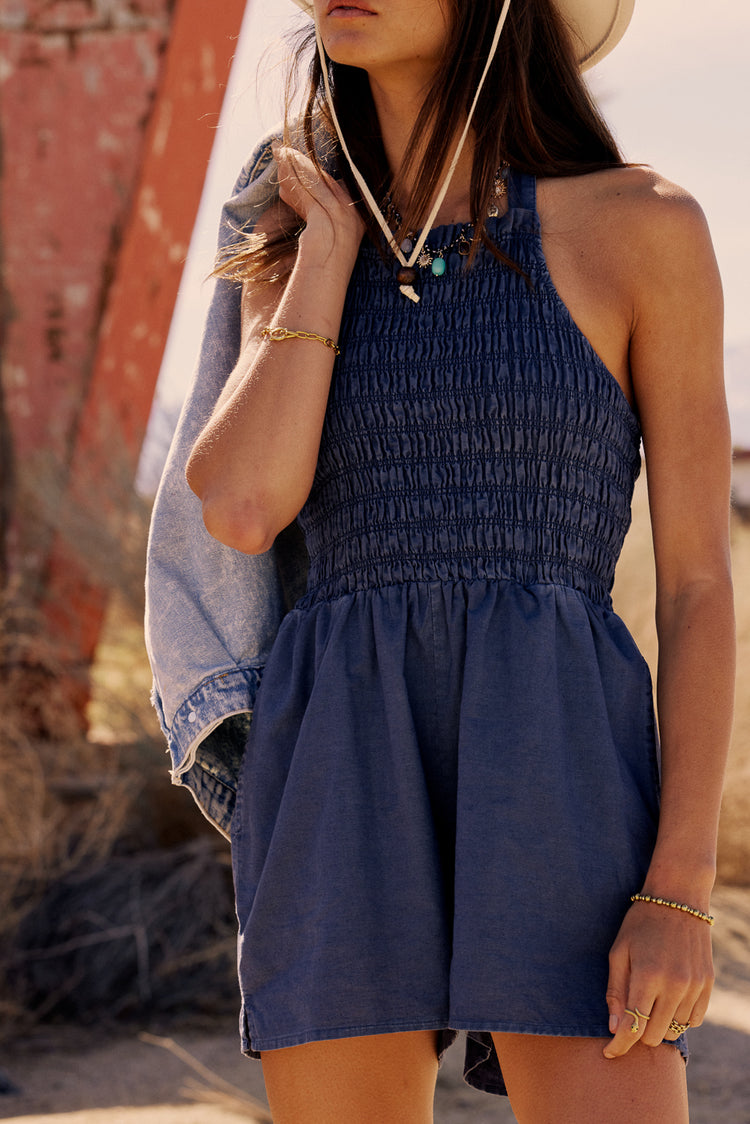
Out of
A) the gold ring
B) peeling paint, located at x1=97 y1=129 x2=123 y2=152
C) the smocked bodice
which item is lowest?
the gold ring

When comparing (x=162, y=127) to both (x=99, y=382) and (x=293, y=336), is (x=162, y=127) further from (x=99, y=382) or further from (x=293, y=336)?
(x=293, y=336)

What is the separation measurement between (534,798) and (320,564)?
0.45m

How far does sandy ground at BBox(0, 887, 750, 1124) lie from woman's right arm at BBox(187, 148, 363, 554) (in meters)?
2.60

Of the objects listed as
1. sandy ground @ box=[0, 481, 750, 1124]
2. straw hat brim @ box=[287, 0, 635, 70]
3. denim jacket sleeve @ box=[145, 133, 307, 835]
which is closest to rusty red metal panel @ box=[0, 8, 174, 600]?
sandy ground @ box=[0, 481, 750, 1124]

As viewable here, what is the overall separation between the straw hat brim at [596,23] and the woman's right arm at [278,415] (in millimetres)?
523

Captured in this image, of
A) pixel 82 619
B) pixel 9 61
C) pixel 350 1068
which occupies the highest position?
pixel 9 61

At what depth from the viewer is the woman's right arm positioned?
1.53 metres

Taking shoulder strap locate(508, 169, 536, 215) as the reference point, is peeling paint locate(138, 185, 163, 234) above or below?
above

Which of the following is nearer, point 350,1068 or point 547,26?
point 350,1068

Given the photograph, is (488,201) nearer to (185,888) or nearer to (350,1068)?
(350,1068)

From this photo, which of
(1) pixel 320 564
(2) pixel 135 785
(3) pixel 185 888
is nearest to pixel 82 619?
(2) pixel 135 785

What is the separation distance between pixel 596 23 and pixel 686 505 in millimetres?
829

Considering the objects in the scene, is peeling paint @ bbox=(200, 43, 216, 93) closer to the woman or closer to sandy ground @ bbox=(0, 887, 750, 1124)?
sandy ground @ bbox=(0, 887, 750, 1124)

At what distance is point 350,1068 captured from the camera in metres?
1.40
